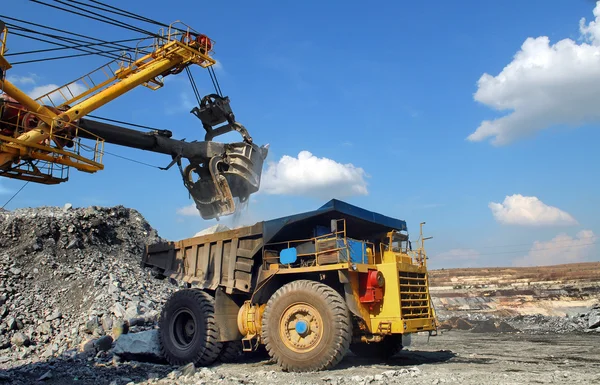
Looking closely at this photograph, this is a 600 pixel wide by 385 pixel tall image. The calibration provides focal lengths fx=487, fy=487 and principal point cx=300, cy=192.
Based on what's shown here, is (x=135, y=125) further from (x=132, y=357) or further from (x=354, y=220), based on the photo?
(x=354, y=220)

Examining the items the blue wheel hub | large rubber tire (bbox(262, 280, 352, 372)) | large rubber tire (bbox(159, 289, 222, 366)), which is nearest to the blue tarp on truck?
large rubber tire (bbox(262, 280, 352, 372))

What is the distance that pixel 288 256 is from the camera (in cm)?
871

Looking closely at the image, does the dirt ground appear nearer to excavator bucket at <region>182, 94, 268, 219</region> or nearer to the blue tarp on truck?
the blue tarp on truck

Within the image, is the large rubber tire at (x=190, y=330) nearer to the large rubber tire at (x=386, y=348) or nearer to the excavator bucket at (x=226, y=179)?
the large rubber tire at (x=386, y=348)

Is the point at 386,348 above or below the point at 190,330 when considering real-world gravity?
below

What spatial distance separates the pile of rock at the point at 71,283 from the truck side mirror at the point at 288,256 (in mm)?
4604

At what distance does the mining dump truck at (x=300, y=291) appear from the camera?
25.3 ft

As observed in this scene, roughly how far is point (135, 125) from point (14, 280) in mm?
6056

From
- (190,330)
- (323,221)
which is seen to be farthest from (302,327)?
(190,330)

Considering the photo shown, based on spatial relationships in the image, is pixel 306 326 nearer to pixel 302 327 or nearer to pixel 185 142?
pixel 302 327

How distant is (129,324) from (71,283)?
12.7 ft

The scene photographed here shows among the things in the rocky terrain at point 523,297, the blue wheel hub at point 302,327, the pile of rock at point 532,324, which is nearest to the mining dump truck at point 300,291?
the blue wheel hub at point 302,327

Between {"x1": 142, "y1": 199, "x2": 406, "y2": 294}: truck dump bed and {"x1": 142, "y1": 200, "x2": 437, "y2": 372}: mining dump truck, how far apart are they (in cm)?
2

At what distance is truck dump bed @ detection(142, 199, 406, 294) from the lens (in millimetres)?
Result: 8711
